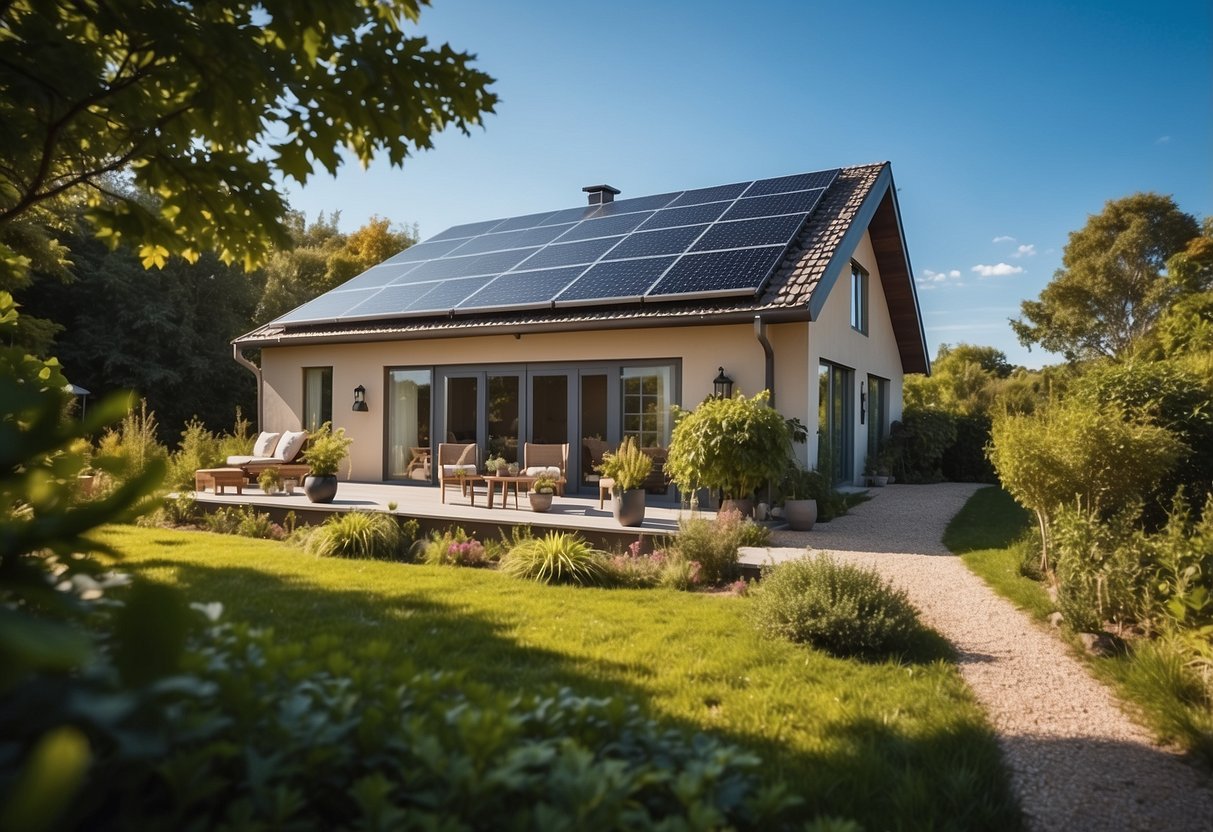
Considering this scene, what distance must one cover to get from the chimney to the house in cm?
7

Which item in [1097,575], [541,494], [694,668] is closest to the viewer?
[694,668]

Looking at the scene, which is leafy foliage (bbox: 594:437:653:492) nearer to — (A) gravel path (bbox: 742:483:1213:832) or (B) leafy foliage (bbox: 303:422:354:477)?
(A) gravel path (bbox: 742:483:1213:832)

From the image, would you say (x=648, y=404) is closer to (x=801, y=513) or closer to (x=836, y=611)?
(x=801, y=513)

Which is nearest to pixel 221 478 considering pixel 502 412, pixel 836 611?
pixel 502 412

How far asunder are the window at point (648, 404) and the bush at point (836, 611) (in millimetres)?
6855

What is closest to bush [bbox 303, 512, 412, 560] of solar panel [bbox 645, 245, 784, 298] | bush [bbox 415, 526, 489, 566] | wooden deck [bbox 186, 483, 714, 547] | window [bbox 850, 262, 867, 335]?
bush [bbox 415, 526, 489, 566]

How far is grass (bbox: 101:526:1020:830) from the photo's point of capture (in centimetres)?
324

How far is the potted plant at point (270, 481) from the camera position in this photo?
12930 millimetres

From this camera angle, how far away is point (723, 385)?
1188 cm

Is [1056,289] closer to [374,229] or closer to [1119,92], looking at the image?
[1119,92]

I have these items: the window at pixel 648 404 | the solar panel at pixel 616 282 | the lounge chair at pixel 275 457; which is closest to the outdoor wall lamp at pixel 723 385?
the window at pixel 648 404

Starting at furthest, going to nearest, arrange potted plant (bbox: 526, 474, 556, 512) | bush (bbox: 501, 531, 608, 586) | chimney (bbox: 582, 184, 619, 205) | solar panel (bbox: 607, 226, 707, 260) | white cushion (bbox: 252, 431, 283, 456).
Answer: chimney (bbox: 582, 184, 619, 205)
white cushion (bbox: 252, 431, 283, 456)
solar panel (bbox: 607, 226, 707, 260)
potted plant (bbox: 526, 474, 556, 512)
bush (bbox: 501, 531, 608, 586)

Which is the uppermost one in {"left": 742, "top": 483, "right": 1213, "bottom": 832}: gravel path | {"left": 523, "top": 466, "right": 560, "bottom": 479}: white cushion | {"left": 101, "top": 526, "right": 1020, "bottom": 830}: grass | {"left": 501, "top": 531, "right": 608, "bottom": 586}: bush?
{"left": 523, "top": 466, "right": 560, "bottom": 479}: white cushion

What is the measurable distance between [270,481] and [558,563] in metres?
7.56
